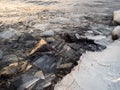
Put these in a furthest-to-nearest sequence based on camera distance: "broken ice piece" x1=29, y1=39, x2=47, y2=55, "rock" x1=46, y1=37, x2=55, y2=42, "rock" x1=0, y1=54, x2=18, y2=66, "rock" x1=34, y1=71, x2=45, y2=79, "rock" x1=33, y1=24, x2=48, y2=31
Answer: "rock" x1=33, y1=24, x2=48, y2=31 → "rock" x1=46, y1=37, x2=55, y2=42 → "broken ice piece" x1=29, y1=39, x2=47, y2=55 → "rock" x1=0, y1=54, x2=18, y2=66 → "rock" x1=34, y1=71, x2=45, y2=79

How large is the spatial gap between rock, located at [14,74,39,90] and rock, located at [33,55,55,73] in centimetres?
20

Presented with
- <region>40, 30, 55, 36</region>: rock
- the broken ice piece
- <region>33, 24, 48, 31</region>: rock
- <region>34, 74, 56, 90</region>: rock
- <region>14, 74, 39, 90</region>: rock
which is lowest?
<region>34, 74, 56, 90</region>: rock

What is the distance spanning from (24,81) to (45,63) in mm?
397

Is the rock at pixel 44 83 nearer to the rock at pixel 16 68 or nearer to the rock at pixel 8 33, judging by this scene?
the rock at pixel 16 68

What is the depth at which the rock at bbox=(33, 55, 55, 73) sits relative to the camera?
2582mm

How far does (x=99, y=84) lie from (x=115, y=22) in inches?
70.6

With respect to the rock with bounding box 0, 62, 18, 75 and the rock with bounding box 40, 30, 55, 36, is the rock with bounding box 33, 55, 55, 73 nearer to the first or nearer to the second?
the rock with bounding box 0, 62, 18, 75

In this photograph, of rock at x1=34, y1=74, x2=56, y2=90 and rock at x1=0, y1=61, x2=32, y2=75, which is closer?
rock at x1=34, y1=74, x2=56, y2=90

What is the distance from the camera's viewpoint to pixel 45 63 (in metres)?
2.67

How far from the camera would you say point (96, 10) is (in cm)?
448

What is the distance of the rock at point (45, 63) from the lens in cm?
258

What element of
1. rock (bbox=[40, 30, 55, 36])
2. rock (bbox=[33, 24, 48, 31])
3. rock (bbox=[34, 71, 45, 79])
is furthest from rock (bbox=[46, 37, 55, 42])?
rock (bbox=[34, 71, 45, 79])

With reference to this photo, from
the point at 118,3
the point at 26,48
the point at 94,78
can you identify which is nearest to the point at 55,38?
the point at 26,48

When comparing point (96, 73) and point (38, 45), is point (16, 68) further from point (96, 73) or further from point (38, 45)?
point (96, 73)
